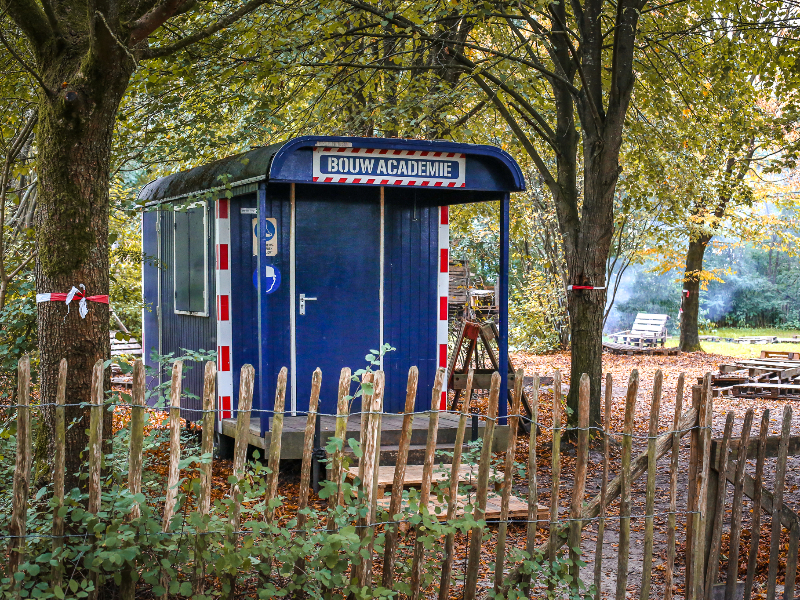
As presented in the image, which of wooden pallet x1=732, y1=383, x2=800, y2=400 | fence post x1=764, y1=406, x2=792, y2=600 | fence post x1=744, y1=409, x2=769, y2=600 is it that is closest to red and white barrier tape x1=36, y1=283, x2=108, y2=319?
fence post x1=744, y1=409, x2=769, y2=600

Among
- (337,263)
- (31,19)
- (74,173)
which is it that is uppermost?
(31,19)

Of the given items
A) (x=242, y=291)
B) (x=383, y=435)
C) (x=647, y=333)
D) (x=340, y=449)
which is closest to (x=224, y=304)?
(x=242, y=291)

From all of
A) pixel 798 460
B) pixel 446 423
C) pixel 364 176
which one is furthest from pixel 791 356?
pixel 364 176

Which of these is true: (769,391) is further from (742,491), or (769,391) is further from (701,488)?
(701,488)

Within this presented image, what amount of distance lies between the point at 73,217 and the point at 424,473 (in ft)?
8.15

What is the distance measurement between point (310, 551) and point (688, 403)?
1174cm

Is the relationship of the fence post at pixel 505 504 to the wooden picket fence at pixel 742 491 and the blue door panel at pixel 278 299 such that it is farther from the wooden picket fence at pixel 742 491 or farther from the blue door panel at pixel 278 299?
the blue door panel at pixel 278 299

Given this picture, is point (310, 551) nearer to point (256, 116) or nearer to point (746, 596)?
point (746, 596)

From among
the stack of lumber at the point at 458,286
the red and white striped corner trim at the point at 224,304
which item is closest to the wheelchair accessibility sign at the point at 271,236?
the red and white striped corner trim at the point at 224,304

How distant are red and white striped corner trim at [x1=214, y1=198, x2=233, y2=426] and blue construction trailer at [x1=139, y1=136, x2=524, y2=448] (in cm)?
1

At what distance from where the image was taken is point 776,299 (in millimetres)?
41125

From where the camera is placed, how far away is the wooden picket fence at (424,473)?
388 cm

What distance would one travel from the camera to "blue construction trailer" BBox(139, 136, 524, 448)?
7883 mm

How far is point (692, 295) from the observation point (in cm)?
2355
